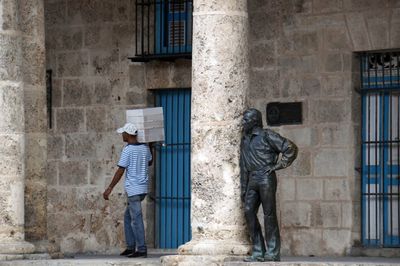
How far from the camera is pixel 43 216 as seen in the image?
59.9ft

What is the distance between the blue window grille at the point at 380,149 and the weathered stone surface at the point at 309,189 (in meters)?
0.53

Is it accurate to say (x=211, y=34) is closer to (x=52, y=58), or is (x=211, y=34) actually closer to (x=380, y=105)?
(x=380, y=105)

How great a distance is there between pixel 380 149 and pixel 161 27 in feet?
11.3

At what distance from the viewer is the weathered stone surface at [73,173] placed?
2070 centimetres

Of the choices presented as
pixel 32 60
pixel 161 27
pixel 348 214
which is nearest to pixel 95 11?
pixel 161 27

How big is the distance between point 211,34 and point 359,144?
3525 mm

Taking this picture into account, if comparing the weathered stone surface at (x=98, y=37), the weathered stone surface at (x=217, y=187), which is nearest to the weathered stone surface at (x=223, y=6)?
the weathered stone surface at (x=217, y=187)

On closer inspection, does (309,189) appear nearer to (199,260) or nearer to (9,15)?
(199,260)

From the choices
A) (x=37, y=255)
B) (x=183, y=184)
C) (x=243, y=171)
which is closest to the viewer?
(x=243, y=171)

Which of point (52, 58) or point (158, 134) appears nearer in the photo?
point (158, 134)

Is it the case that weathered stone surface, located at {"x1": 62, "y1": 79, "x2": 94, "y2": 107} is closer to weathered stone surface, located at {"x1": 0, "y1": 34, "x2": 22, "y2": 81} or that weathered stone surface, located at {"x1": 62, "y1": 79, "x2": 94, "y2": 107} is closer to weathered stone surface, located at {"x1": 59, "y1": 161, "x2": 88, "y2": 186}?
weathered stone surface, located at {"x1": 59, "y1": 161, "x2": 88, "y2": 186}

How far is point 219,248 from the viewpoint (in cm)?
1570

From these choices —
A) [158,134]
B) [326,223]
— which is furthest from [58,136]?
[326,223]

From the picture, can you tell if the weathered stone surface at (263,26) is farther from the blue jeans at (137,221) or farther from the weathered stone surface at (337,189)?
the blue jeans at (137,221)
